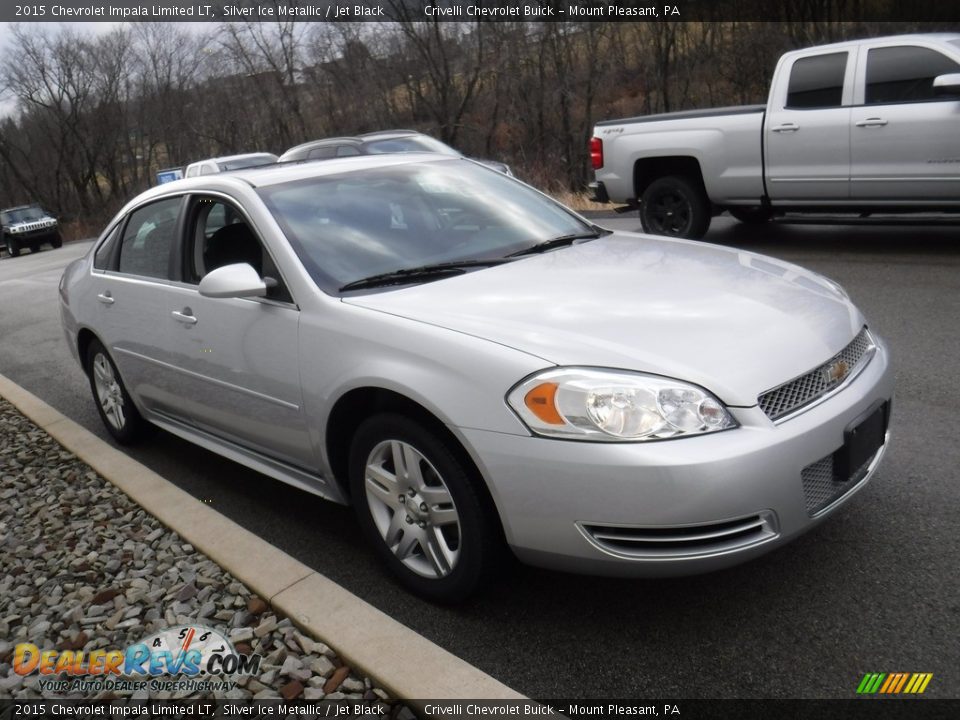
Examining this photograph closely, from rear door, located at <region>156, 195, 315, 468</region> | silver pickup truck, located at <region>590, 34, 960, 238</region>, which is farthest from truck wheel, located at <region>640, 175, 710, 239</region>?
rear door, located at <region>156, 195, 315, 468</region>

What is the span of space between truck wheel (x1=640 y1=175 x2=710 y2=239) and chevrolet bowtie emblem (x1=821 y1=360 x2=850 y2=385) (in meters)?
6.57

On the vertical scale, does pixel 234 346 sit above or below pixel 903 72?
below

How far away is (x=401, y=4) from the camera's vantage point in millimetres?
30219

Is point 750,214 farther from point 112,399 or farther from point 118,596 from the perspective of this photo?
point 118,596

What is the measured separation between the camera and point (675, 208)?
31.9 ft

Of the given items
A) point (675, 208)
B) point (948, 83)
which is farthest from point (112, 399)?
point (948, 83)

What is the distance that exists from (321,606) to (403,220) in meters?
1.74

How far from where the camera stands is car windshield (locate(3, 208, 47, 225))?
33719 mm

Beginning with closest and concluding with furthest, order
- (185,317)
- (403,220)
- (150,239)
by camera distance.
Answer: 1. (403,220)
2. (185,317)
3. (150,239)

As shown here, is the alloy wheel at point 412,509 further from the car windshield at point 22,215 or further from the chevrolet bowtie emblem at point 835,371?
the car windshield at point 22,215

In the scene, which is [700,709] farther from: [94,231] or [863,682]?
[94,231]

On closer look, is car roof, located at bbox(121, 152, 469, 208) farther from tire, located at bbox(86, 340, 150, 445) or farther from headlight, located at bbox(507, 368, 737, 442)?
headlight, located at bbox(507, 368, 737, 442)

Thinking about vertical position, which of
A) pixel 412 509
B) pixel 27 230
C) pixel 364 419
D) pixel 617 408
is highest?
pixel 617 408

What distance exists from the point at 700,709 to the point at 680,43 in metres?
27.8
